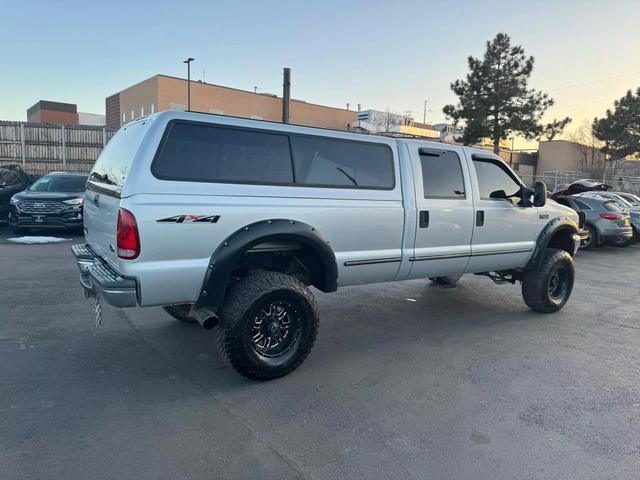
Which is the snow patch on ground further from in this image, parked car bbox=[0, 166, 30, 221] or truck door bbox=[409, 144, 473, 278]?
truck door bbox=[409, 144, 473, 278]

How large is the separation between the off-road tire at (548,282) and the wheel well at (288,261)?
10.3 ft

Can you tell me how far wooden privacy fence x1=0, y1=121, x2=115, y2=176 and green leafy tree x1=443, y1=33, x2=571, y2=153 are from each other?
21807mm

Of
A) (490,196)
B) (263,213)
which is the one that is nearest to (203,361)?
(263,213)

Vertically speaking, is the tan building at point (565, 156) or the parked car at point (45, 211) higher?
the tan building at point (565, 156)

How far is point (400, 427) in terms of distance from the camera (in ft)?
10.7

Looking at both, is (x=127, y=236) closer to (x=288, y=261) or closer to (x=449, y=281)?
(x=288, y=261)

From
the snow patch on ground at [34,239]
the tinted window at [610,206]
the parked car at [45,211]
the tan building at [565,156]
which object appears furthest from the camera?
the tan building at [565,156]

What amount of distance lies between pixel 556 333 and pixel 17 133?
20.4 meters

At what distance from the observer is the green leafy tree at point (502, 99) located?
29.4m

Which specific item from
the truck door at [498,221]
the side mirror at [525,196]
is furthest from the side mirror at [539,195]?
the truck door at [498,221]

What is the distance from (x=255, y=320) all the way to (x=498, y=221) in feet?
10.6

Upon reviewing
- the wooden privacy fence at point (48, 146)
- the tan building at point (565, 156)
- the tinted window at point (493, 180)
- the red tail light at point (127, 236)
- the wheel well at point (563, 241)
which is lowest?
the wheel well at point (563, 241)

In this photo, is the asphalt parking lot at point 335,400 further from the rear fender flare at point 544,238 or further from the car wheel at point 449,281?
the car wheel at point 449,281

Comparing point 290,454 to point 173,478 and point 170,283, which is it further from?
point 170,283
